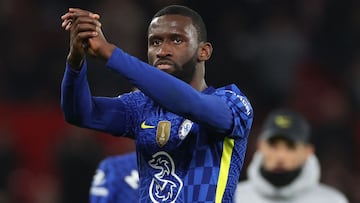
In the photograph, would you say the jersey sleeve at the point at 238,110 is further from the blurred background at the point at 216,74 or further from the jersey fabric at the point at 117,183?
the blurred background at the point at 216,74

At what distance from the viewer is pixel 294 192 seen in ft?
21.4

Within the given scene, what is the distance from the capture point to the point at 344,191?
979 centimetres

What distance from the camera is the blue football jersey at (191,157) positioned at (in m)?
4.17

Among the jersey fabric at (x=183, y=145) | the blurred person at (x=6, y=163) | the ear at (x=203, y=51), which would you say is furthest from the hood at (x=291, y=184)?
the blurred person at (x=6, y=163)

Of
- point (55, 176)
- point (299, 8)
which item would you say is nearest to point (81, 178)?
point (55, 176)

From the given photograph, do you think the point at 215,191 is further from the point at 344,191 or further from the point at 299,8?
the point at 299,8

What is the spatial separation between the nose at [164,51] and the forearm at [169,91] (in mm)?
218

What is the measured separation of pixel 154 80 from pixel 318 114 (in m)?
7.25

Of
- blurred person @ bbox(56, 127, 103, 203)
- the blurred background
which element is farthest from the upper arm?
the blurred background

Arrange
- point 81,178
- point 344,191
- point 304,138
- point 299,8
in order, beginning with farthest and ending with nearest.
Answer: point 299,8
point 344,191
point 81,178
point 304,138

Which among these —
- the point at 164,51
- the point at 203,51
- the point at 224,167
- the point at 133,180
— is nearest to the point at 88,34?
the point at 164,51

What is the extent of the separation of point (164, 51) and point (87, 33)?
1.38 ft

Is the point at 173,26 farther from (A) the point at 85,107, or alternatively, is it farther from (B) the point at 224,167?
(B) the point at 224,167

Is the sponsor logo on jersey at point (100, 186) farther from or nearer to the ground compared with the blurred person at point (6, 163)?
nearer to the ground
